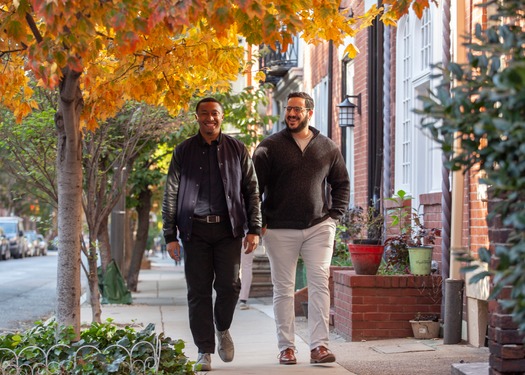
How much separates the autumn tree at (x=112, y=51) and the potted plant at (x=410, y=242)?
8.52 feet

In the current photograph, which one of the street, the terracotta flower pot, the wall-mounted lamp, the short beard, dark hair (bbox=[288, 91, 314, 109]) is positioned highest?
the wall-mounted lamp

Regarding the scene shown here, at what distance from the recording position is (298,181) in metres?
8.05

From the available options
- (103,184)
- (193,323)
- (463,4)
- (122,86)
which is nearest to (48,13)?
(122,86)

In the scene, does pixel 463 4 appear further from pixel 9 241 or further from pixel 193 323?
pixel 9 241

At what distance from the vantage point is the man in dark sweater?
7969mm

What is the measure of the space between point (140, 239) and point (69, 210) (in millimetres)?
13672

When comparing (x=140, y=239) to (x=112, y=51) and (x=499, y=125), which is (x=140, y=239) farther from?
(x=499, y=125)

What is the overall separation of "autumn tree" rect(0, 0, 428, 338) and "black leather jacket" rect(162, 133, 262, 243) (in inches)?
17.4

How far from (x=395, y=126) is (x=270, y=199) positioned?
167 inches

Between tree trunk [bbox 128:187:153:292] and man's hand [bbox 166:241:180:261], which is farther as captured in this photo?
tree trunk [bbox 128:187:153:292]

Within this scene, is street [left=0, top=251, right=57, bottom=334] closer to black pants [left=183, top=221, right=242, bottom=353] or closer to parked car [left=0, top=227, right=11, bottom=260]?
black pants [left=183, top=221, right=242, bottom=353]

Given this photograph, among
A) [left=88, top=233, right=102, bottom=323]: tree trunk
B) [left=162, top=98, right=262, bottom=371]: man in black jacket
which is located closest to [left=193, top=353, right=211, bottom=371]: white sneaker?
[left=162, top=98, right=262, bottom=371]: man in black jacket

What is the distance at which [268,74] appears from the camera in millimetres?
21047

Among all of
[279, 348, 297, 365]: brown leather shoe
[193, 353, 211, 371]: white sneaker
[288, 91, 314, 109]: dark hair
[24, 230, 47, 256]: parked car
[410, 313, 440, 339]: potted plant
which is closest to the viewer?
[193, 353, 211, 371]: white sneaker
